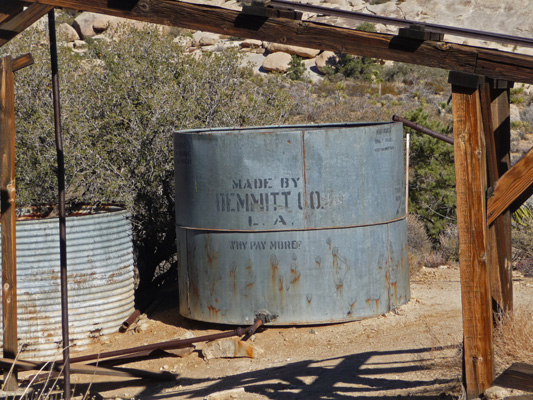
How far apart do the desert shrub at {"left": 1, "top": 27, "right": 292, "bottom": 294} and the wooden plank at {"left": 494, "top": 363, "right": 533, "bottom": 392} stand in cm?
584

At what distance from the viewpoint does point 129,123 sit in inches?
355

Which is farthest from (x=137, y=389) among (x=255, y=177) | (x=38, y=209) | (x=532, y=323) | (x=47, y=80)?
(x=47, y=80)

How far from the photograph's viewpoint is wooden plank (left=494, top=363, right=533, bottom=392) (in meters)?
3.55

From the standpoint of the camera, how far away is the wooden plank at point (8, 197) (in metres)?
5.47

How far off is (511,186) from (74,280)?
494cm

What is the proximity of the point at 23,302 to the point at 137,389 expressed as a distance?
1.72 metres

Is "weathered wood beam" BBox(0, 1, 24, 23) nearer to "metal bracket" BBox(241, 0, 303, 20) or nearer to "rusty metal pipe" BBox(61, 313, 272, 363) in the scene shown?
"metal bracket" BBox(241, 0, 303, 20)

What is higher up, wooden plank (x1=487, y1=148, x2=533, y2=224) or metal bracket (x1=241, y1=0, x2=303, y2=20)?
metal bracket (x1=241, y1=0, x2=303, y2=20)

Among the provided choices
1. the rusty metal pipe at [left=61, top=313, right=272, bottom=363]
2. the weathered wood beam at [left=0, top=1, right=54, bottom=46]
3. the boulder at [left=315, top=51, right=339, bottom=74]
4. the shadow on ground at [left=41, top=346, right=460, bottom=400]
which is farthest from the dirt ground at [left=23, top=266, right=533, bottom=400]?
the boulder at [left=315, top=51, right=339, bottom=74]

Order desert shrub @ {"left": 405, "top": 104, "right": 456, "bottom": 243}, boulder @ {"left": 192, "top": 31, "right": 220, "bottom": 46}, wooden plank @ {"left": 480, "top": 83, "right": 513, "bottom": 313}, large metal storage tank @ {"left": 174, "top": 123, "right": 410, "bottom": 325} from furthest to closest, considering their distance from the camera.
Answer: boulder @ {"left": 192, "top": 31, "right": 220, "bottom": 46}
desert shrub @ {"left": 405, "top": 104, "right": 456, "bottom": 243}
large metal storage tank @ {"left": 174, "top": 123, "right": 410, "bottom": 325}
wooden plank @ {"left": 480, "top": 83, "right": 513, "bottom": 313}

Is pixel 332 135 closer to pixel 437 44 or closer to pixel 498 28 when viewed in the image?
pixel 437 44

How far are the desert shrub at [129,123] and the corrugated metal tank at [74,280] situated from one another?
1118mm

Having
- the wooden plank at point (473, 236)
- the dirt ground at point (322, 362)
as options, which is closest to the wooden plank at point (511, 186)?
the wooden plank at point (473, 236)

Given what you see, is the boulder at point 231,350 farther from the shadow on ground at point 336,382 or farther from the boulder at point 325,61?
the boulder at point 325,61
